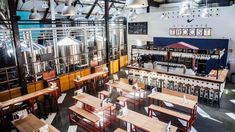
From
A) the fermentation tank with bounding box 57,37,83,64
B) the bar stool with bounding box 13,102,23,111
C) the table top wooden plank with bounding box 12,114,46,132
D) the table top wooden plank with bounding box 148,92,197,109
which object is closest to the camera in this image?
the table top wooden plank with bounding box 12,114,46,132

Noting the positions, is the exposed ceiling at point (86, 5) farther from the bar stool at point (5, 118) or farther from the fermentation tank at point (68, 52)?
the bar stool at point (5, 118)

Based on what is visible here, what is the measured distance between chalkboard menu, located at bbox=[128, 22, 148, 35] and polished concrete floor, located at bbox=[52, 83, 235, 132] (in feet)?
23.3

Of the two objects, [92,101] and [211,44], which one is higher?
[211,44]

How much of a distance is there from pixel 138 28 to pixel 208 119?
8.77m

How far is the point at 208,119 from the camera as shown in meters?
6.14

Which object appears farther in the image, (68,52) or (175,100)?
(68,52)

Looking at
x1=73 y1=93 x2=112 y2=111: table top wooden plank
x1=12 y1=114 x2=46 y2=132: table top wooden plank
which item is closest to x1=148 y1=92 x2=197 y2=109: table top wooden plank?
x1=73 y1=93 x2=112 y2=111: table top wooden plank

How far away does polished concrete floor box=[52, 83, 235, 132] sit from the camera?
565cm

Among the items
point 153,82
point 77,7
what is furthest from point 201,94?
point 77,7

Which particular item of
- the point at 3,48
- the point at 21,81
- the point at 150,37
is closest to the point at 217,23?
the point at 150,37

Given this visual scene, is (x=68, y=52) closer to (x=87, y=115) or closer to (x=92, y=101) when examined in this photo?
(x=92, y=101)

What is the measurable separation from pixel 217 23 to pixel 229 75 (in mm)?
2968

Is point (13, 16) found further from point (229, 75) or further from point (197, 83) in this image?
point (229, 75)

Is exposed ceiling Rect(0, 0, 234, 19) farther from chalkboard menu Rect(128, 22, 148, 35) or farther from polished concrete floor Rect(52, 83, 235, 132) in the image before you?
polished concrete floor Rect(52, 83, 235, 132)
